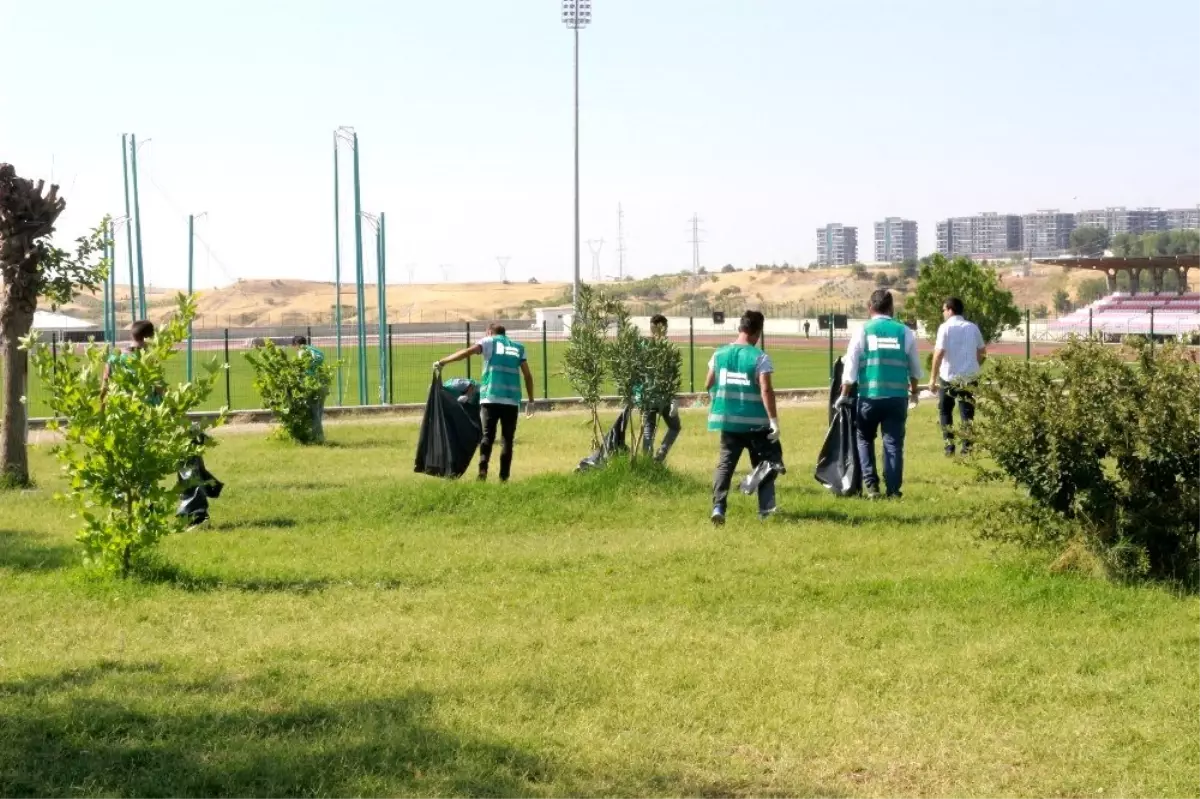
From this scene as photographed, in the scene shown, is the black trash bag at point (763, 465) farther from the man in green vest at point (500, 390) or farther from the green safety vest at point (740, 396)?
the man in green vest at point (500, 390)

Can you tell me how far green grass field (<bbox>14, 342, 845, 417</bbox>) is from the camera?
32.6 metres

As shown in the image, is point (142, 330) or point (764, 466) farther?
point (142, 330)

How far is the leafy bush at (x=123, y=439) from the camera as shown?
9.28m

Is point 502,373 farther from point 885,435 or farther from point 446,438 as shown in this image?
point 885,435

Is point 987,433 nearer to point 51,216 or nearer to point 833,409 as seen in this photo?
point 833,409

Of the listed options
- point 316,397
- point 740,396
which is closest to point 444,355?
point 316,397

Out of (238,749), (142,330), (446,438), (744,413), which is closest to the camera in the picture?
(238,749)

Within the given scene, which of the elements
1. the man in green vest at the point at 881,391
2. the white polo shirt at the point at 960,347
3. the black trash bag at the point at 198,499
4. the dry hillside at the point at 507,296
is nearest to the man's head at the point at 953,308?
the white polo shirt at the point at 960,347

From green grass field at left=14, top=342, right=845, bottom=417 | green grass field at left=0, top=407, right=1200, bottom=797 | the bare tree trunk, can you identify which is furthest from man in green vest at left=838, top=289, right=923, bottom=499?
green grass field at left=14, top=342, right=845, bottom=417

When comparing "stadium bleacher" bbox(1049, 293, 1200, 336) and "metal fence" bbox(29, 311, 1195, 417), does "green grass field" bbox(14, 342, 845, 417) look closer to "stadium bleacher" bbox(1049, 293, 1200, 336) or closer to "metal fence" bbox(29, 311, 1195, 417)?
"metal fence" bbox(29, 311, 1195, 417)

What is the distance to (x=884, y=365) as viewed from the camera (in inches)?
505

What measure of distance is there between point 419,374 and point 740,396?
30.8m

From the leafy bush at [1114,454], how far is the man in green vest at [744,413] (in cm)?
266

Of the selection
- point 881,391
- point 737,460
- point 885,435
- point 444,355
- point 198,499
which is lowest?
point 198,499
